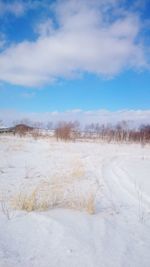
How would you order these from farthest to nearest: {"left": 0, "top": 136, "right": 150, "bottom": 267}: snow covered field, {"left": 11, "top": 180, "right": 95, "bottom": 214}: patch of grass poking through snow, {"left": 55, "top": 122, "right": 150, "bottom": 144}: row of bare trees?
{"left": 55, "top": 122, "right": 150, "bottom": 144}: row of bare trees → {"left": 11, "top": 180, "right": 95, "bottom": 214}: patch of grass poking through snow → {"left": 0, "top": 136, "right": 150, "bottom": 267}: snow covered field

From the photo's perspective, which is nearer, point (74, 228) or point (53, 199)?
point (74, 228)

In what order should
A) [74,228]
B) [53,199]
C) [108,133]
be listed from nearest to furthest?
[74,228]
[53,199]
[108,133]

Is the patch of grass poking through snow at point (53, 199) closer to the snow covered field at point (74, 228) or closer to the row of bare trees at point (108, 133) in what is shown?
the snow covered field at point (74, 228)

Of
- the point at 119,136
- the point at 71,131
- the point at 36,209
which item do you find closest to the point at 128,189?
the point at 36,209

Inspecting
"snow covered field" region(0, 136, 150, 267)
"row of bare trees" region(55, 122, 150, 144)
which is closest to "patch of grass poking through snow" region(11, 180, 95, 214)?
"snow covered field" region(0, 136, 150, 267)

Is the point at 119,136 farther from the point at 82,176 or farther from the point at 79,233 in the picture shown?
the point at 79,233

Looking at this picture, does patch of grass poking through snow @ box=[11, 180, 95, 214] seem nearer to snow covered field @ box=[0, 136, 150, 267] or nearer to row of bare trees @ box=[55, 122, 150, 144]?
snow covered field @ box=[0, 136, 150, 267]

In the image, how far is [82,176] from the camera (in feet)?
31.6

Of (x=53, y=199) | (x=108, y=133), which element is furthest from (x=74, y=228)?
(x=108, y=133)

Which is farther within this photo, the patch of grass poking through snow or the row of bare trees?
the row of bare trees

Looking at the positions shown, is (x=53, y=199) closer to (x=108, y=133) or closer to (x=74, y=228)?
(x=74, y=228)

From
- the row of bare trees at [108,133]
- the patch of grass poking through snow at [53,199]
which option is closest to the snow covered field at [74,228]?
the patch of grass poking through snow at [53,199]

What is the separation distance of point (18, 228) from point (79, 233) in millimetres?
1066

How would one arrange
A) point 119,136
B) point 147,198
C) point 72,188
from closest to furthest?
point 147,198, point 72,188, point 119,136
